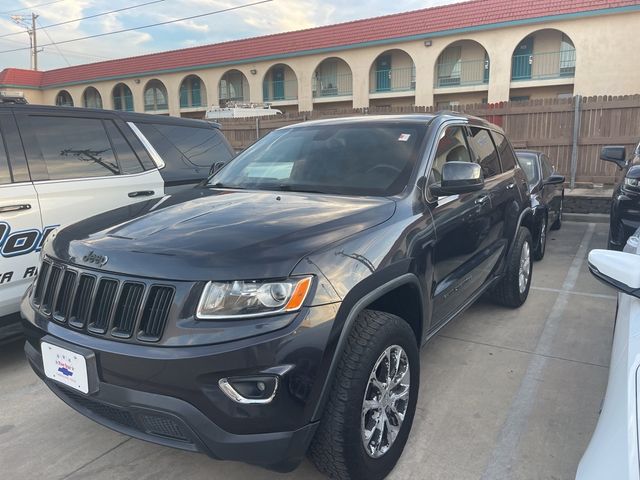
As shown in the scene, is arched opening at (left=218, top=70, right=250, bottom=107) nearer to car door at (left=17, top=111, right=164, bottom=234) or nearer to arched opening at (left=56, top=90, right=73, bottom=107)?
arched opening at (left=56, top=90, right=73, bottom=107)

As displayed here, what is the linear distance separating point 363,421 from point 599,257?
1.23 meters

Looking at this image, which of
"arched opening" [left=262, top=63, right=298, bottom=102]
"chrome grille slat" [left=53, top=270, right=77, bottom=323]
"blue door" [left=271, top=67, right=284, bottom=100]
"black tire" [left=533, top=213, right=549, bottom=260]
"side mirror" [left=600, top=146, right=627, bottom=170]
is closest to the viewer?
"chrome grille slat" [left=53, top=270, right=77, bottom=323]

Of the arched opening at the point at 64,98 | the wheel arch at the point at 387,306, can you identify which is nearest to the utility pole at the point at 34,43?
the arched opening at the point at 64,98

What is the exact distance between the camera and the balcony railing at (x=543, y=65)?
25.8 metres

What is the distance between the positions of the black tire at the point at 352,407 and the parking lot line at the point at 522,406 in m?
0.64

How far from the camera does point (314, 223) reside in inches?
94.3

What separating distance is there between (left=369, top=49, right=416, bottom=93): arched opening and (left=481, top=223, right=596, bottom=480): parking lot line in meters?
25.9

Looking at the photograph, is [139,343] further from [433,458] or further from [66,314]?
[433,458]

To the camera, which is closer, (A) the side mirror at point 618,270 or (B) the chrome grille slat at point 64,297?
(A) the side mirror at point 618,270

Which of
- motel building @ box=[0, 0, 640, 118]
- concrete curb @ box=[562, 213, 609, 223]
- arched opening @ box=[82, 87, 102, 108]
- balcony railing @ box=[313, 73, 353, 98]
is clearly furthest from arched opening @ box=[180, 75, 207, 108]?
concrete curb @ box=[562, 213, 609, 223]

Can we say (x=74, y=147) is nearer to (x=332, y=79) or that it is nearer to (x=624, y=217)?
(x=624, y=217)

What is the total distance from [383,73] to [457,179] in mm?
28413

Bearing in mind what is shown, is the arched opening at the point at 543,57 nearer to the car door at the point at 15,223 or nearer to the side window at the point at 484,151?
the side window at the point at 484,151

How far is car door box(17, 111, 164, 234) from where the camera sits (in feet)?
13.1
